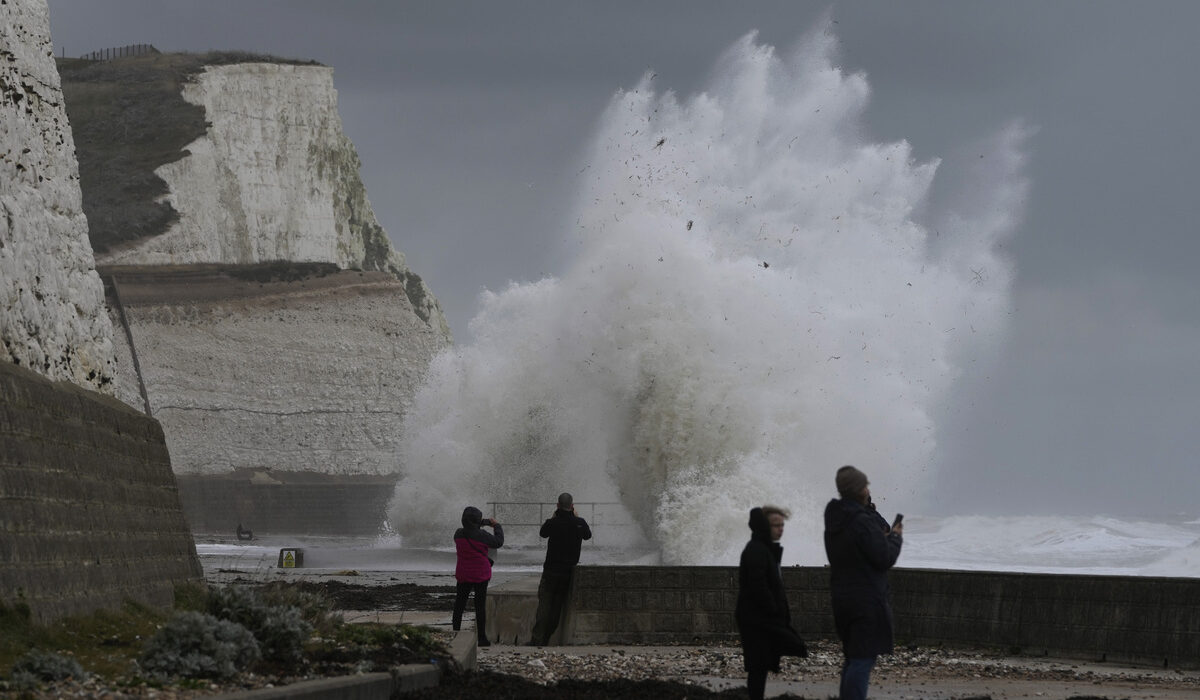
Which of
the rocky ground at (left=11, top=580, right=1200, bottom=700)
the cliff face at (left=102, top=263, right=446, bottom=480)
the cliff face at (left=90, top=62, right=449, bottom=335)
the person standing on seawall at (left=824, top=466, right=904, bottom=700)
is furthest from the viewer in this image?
the cliff face at (left=90, top=62, right=449, bottom=335)

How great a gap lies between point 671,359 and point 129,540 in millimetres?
28219

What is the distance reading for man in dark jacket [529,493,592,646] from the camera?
15.6 metres

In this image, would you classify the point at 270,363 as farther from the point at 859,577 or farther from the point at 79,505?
the point at 859,577

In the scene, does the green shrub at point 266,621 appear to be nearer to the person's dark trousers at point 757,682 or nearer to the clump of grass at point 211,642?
the clump of grass at point 211,642

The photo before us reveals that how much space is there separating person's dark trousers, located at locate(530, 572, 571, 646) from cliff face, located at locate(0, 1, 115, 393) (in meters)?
4.59

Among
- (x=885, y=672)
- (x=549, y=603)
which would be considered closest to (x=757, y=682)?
(x=885, y=672)

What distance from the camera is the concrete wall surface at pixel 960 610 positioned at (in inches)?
547

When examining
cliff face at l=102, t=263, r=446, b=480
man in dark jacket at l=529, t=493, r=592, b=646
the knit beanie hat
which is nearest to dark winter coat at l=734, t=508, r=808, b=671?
the knit beanie hat

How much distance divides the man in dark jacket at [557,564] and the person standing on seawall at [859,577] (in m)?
6.83

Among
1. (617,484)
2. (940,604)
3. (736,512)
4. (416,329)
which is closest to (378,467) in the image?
(416,329)

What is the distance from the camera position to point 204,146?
87375 mm

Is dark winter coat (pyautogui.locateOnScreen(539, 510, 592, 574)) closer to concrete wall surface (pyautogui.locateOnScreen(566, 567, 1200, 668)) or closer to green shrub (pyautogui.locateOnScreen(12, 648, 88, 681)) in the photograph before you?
concrete wall surface (pyautogui.locateOnScreen(566, 567, 1200, 668))

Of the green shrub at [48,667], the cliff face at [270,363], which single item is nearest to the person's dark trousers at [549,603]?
the green shrub at [48,667]

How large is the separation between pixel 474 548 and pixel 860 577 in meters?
7.04
